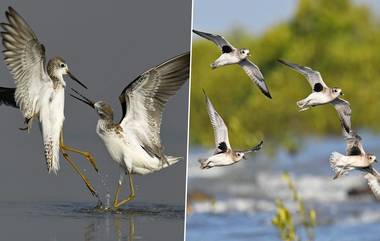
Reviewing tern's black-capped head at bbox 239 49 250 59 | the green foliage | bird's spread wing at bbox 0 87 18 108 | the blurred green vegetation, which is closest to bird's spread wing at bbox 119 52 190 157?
the blurred green vegetation

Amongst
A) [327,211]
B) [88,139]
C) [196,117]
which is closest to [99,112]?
[88,139]

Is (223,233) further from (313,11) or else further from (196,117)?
(313,11)

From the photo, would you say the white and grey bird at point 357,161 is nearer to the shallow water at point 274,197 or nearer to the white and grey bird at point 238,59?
the shallow water at point 274,197

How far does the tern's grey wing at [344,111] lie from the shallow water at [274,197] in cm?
11

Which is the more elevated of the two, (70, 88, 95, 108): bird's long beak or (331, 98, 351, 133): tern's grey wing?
(70, 88, 95, 108): bird's long beak

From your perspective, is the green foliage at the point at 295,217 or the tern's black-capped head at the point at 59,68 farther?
the tern's black-capped head at the point at 59,68

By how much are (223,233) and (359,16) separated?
1.60 meters

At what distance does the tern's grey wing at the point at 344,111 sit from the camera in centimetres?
664

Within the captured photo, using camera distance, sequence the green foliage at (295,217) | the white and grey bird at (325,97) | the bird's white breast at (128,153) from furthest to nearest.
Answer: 1. the bird's white breast at (128,153)
2. the white and grey bird at (325,97)
3. the green foliage at (295,217)

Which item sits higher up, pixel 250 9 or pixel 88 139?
pixel 250 9

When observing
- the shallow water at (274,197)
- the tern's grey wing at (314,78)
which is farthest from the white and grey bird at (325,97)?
the shallow water at (274,197)

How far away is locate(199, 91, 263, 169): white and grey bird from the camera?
6781 mm

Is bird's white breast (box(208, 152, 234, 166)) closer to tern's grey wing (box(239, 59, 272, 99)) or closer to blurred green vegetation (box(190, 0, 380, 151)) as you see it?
blurred green vegetation (box(190, 0, 380, 151))

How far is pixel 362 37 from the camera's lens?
6.88m
